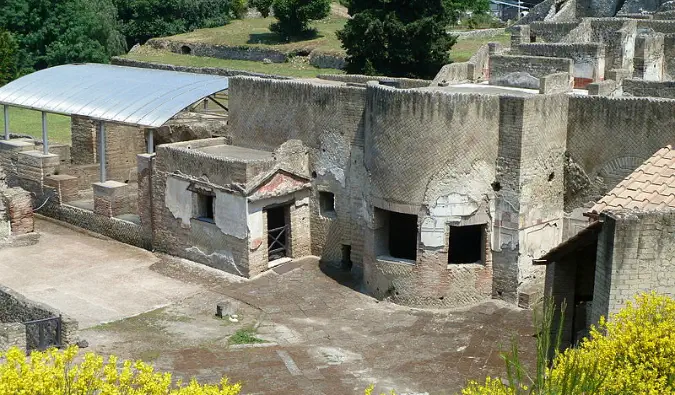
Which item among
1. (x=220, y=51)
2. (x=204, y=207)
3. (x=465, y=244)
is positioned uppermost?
(x=220, y=51)

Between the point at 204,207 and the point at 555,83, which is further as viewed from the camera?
the point at 204,207

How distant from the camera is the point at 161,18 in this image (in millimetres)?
55031

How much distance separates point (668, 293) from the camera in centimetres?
1277

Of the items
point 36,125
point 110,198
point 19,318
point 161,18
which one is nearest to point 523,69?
point 110,198

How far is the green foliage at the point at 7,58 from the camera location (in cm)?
4631

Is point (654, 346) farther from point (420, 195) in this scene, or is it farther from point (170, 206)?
point (170, 206)

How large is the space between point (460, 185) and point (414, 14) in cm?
1941

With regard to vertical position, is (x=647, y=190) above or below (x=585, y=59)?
below

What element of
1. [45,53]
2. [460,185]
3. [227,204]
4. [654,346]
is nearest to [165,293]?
[227,204]

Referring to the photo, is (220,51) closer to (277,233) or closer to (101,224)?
(101,224)

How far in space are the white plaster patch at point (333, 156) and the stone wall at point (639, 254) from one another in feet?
27.4

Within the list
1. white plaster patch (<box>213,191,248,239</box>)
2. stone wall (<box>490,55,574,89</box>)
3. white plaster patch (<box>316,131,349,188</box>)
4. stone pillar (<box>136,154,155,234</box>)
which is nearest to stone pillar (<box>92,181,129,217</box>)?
stone pillar (<box>136,154,155,234</box>)

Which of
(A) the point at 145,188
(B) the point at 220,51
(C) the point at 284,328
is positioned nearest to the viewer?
(C) the point at 284,328

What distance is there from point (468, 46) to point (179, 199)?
23167 millimetres
